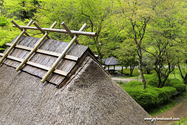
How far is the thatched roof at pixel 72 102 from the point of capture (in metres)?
2.45

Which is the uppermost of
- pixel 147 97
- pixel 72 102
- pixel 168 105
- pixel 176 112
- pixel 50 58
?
pixel 50 58

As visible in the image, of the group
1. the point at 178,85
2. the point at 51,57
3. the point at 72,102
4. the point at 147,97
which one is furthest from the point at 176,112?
the point at 51,57

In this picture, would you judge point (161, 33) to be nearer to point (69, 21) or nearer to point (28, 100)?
point (69, 21)

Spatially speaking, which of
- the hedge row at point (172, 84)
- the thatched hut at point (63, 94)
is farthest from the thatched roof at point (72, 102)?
A: the hedge row at point (172, 84)

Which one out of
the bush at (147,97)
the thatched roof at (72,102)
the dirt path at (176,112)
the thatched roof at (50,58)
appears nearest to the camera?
the thatched roof at (72,102)

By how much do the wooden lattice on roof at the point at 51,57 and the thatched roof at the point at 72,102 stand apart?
0.17 m

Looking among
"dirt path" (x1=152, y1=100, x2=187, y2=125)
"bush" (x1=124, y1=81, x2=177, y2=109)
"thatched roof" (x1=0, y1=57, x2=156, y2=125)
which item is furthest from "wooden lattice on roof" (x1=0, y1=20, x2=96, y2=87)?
"dirt path" (x1=152, y1=100, x2=187, y2=125)

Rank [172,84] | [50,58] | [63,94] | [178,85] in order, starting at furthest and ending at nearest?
[172,84] < [178,85] < [50,58] < [63,94]

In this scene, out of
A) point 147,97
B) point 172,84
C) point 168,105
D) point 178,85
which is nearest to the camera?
point 147,97

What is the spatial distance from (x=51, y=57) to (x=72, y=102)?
160cm

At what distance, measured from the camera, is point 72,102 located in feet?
8.21

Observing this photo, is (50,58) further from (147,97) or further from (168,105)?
(168,105)

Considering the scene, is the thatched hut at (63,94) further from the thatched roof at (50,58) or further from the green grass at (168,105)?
the green grass at (168,105)

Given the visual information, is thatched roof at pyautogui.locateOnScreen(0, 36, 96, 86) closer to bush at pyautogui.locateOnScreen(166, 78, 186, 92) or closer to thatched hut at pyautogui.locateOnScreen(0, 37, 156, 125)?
thatched hut at pyautogui.locateOnScreen(0, 37, 156, 125)
